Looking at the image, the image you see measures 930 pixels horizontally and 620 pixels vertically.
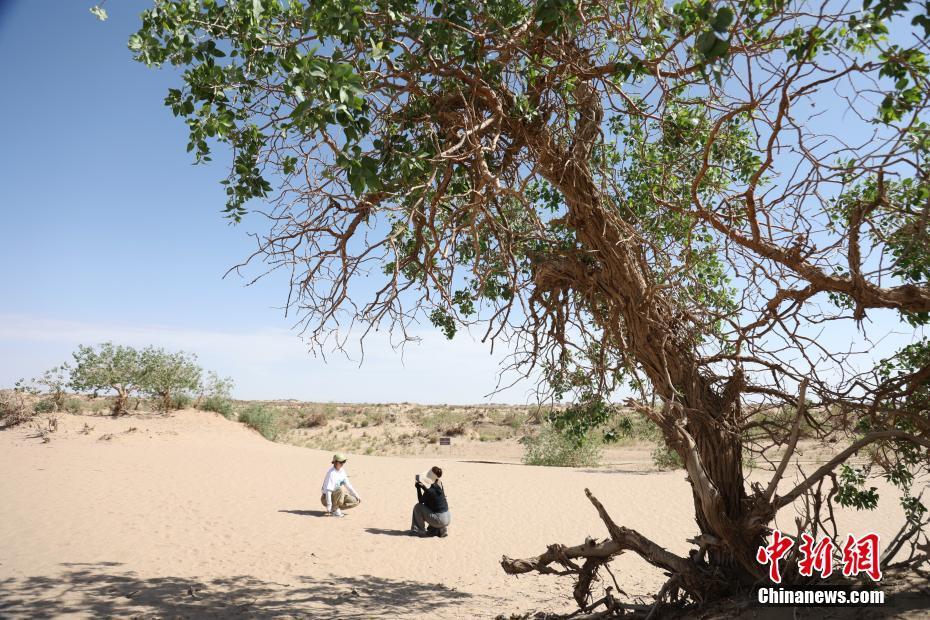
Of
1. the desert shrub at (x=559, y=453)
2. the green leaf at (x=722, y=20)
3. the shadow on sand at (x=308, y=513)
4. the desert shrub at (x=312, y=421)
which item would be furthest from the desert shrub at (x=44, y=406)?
the green leaf at (x=722, y=20)

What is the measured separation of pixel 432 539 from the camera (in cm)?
1051

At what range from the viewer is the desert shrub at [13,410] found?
22703 millimetres

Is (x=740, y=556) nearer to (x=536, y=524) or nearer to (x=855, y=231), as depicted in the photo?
(x=855, y=231)

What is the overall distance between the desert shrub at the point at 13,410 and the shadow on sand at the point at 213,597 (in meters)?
19.0

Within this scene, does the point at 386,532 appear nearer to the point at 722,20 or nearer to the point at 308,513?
the point at 308,513

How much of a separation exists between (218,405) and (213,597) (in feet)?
78.6

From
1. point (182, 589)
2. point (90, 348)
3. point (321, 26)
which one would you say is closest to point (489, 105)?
point (321, 26)

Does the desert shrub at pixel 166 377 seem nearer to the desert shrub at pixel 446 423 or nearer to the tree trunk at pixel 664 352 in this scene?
the desert shrub at pixel 446 423

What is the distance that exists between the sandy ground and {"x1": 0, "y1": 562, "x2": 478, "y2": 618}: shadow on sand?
0.03m

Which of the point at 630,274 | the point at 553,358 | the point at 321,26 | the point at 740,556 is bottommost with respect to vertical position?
the point at 740,556

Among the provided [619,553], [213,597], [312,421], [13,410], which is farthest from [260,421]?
[619,553]

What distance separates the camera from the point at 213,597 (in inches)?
275

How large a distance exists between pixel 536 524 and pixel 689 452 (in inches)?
332

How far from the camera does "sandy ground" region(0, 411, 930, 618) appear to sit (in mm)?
6969
